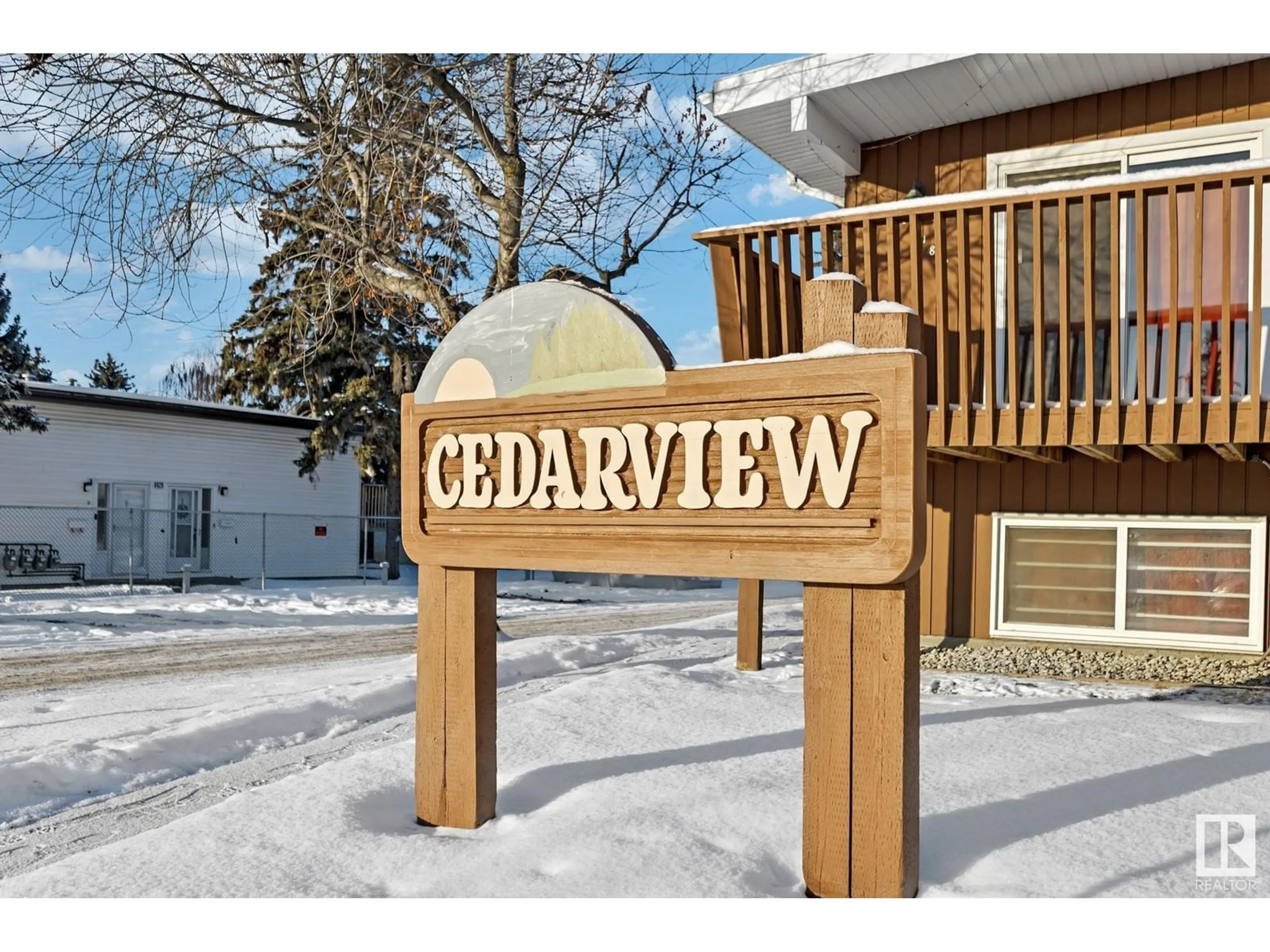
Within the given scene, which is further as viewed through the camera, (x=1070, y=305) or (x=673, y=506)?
(x=1070, y=305)

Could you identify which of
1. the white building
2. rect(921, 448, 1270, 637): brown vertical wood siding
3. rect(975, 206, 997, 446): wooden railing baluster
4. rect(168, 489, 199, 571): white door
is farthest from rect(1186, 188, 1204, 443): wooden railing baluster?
rect(168, 489, 199, 571): white door

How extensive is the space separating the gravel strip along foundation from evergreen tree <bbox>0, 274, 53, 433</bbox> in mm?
17105


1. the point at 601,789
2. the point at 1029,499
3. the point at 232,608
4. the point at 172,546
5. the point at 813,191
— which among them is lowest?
the point at 232,608

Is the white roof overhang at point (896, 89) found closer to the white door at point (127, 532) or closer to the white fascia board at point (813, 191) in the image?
the white fascia board at point (813, 191)

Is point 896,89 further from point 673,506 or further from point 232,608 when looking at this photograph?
point 232,608

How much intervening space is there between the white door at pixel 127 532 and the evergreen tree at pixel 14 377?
233 centimetres

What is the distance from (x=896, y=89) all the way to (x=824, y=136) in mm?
682

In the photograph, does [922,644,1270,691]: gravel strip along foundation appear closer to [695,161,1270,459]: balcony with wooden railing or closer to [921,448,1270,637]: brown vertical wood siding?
[921,448,1270,637]: brown vertical wood siding

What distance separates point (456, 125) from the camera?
1030 cm

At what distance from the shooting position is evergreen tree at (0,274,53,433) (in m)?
18.4

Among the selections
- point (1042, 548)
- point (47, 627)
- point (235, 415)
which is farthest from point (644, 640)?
point (235, 415)

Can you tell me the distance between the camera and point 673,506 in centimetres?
352

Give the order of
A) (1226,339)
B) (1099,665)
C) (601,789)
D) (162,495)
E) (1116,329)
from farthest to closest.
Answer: (162,495)
(1099,665)
(1116,329)
(1226,339)
(601,789)

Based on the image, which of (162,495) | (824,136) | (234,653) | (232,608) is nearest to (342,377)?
(162,495)
